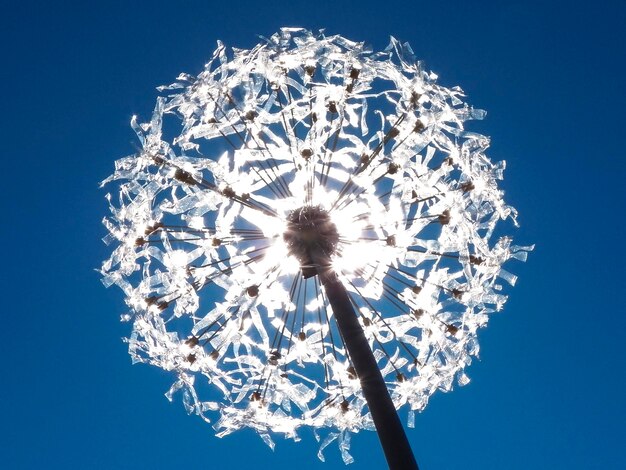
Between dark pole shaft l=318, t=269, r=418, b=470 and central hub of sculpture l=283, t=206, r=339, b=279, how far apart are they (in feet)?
1.72

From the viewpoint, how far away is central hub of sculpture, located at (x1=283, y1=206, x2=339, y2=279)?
682 cm

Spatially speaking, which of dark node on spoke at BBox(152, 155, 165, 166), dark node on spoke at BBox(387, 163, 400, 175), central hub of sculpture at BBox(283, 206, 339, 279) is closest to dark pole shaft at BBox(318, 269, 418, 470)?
central hub of sculpture at BBox(283, 206, 339, 279)

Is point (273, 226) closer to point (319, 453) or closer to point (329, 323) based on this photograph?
point (329, 323)

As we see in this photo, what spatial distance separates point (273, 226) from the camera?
7.36 metres

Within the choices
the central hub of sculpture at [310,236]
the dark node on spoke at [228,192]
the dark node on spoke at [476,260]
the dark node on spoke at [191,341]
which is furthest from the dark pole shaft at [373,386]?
the dark node on spoke at [476,260]

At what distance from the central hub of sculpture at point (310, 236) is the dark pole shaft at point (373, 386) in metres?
0.52

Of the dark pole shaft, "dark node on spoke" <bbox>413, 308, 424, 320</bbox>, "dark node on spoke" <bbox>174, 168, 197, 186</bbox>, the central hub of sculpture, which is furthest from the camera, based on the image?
"dark node on spoke" <bbox>413, 308, 424, 320</bbox>

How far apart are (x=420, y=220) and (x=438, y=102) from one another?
148 centimetres

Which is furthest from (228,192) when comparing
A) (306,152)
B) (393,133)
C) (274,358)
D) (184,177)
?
(274,358)

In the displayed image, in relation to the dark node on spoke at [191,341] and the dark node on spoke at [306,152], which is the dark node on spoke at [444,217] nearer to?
the dark node on spoke at [306,152]

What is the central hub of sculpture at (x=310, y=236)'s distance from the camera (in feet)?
22.4

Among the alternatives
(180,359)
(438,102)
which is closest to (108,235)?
(180,359)

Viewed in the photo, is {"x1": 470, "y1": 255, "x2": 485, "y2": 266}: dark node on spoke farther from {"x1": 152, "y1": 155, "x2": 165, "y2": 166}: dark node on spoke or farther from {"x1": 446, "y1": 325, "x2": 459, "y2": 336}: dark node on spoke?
{"x1": 152, "y1": 155, "x2": 165, "y2": 166}: dark node on spoke

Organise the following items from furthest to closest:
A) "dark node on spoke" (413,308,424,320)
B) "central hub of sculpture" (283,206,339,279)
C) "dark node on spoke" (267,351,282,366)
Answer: "dark node on spoke" (267,351,282,366) → "dark node on spoke" (413,308,424,320) → "central hub of sculpture" (283,206,339,279)
